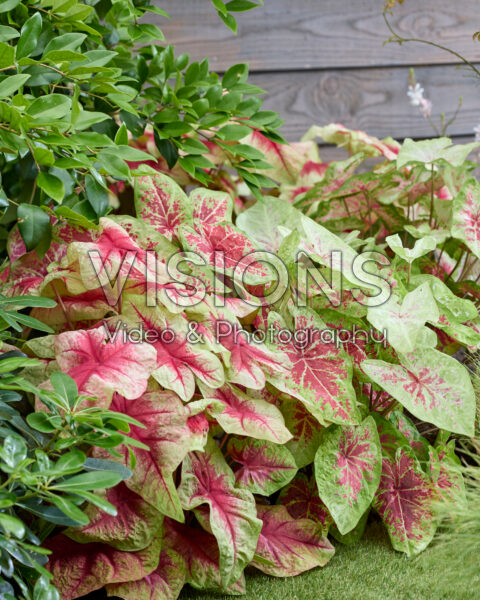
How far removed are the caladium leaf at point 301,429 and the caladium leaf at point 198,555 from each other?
7.6 inches

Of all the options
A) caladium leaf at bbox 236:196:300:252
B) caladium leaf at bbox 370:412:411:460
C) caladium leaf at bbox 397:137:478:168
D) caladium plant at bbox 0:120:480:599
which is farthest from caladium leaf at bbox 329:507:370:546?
caladium leaf at bbox 397:137:478:168

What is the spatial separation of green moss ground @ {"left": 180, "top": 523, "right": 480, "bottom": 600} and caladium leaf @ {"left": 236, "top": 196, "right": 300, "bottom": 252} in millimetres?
604

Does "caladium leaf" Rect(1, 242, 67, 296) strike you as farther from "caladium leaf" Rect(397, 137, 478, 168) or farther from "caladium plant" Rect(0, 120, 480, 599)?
"caladium leaf" Rect(397, 137, 478, 168)

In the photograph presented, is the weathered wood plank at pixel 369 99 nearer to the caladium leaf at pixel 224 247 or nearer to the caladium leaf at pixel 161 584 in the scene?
the caladium leaf at pixel 224 247

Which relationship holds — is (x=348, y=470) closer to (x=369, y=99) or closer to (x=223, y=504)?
(x=223, y=504)

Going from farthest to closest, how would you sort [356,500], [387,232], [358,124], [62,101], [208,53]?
[358,124] < [208,53] < [387,232] < [356,500] < [62,101]

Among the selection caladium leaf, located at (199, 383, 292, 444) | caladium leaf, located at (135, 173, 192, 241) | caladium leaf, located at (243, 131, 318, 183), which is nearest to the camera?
caladium leaf, located at (199, 383, 292, 444)

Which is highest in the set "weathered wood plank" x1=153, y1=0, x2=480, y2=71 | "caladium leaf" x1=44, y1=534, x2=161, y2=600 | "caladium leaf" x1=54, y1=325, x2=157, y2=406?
"weathered wood plank" x1=153, y1=0, x2=480, y2=71

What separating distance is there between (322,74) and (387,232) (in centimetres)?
59

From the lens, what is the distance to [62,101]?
783 mm

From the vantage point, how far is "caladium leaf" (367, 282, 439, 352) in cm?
91

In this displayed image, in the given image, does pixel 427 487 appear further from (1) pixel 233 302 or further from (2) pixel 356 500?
(1) pixel 233 302

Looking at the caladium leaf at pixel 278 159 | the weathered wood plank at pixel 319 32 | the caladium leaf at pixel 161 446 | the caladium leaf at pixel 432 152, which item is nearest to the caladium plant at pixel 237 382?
the caladium leaf at pixel 161 446

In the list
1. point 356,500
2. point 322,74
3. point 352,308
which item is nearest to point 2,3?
point 352,308
